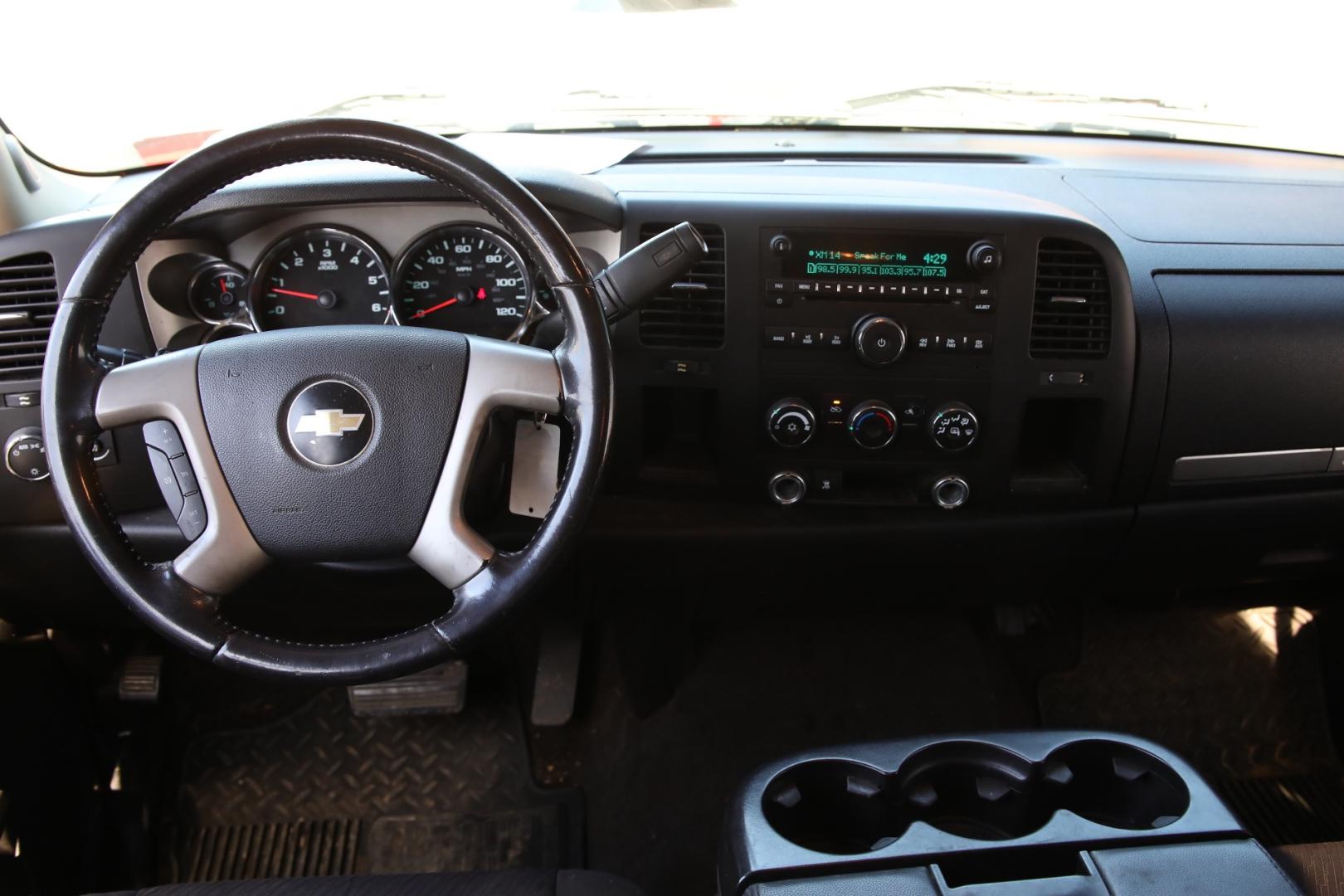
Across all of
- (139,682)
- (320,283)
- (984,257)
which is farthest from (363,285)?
(139,682)

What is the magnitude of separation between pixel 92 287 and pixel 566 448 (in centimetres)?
66

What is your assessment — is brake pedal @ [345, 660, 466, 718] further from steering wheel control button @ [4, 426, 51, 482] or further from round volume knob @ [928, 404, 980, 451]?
round volume knob @ [928, 404, 980, 451]

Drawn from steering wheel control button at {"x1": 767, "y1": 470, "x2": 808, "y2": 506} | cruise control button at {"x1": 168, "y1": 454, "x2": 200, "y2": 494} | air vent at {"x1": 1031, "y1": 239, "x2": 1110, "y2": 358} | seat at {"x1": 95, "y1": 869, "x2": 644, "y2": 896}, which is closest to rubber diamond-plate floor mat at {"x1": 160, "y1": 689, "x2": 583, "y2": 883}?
seat at {"x1": 95, "y1": 869, "x2": 644, "y2": 896}

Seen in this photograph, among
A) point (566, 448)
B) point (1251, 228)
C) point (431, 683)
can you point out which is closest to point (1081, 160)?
point (1251, 228)

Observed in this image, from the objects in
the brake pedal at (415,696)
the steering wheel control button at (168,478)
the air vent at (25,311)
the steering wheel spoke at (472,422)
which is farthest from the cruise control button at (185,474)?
the brake pedal at (415,696)

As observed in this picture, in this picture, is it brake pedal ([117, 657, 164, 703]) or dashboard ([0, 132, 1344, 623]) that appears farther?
brake pedal ([117, 657, 164, 703])

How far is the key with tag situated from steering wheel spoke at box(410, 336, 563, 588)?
0.41ft

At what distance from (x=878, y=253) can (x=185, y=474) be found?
1.04 m

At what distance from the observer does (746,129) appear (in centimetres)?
196

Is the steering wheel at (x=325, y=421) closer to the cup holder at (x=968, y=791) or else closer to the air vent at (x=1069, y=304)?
the cup holder at (x=968, y=791)

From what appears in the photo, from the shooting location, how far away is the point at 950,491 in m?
1.62

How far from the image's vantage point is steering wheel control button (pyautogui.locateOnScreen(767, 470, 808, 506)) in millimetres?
1614

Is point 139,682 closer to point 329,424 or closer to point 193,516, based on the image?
point 193,516

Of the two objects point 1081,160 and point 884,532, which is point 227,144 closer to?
point 884,532
